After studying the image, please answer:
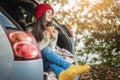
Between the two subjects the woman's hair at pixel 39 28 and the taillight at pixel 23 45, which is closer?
Answer: the taillight at pixel 23 45

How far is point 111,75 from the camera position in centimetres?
1215

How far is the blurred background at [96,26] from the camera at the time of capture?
46.3 feet

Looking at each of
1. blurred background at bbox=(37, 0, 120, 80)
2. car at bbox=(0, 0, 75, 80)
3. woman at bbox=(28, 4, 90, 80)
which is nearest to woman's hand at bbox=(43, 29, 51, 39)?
woman at bbox=(28, 4, 90, 80)

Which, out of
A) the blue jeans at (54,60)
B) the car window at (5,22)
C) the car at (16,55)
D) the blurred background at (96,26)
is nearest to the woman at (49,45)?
the blue jeans at (54,60)

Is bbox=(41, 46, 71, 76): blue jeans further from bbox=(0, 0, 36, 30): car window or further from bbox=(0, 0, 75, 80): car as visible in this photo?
bbox=(0, 0, 36, 30): car window

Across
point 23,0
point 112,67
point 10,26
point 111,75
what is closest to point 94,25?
point 112,67

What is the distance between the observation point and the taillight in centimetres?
358

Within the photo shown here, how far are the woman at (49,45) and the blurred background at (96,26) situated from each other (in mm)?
9024

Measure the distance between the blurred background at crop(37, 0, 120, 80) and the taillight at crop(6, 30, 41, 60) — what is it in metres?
→ 10.3

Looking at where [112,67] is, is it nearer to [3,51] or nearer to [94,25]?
[94,25]

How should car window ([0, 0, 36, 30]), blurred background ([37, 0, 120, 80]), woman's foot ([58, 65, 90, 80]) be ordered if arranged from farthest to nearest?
blurred background ([37, 0, 120, 80])
car window ([0, 0, 36, 30])
woman's foot ([58, 65, 90, 80])

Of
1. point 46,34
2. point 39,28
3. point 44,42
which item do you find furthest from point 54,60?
point 39,28

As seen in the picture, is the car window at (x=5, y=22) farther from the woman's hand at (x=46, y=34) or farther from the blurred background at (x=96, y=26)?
the blurred background at (x=96, y=26)

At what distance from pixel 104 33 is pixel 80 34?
78cm
